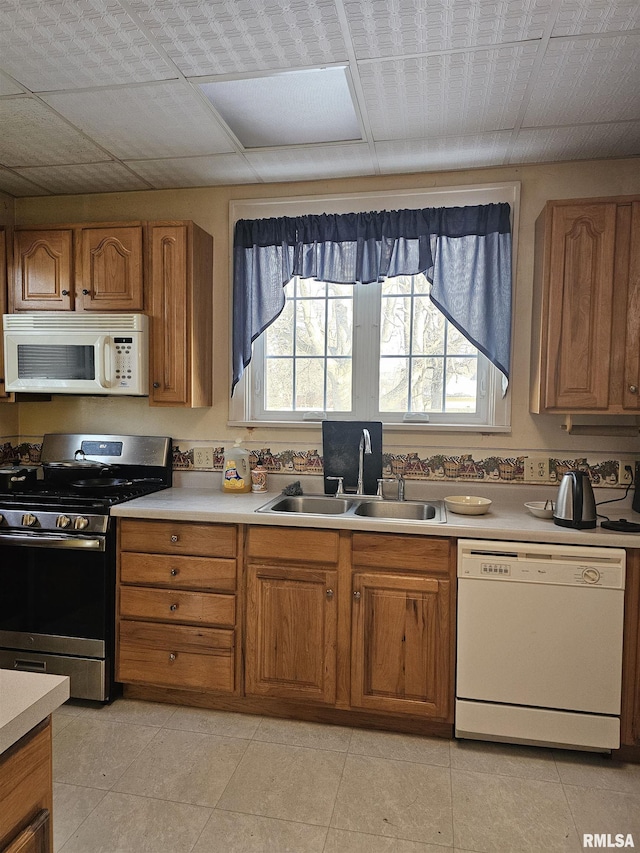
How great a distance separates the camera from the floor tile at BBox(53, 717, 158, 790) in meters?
2.11

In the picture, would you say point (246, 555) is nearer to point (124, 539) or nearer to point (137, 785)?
point (124, 539)

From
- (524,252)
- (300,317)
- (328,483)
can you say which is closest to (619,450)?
(524,252)

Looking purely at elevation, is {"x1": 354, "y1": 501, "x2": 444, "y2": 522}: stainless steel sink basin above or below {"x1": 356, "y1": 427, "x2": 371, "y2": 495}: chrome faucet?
below

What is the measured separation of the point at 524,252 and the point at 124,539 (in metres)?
2.31

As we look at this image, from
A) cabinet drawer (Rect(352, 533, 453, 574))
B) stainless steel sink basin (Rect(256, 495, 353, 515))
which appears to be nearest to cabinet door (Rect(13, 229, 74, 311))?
stainless steel sink basin (Rect(256, 495, 353, 515))

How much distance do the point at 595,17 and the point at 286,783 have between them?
2687 mm

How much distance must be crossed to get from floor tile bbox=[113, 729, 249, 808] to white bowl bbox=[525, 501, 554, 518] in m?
1.53

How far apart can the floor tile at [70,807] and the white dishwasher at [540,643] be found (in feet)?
4.51

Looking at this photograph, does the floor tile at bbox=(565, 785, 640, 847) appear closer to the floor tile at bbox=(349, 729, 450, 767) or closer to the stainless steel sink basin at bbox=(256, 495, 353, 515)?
the floor tile at bbox=(349, 729, 450, 767)

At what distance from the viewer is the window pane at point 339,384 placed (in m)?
3.09

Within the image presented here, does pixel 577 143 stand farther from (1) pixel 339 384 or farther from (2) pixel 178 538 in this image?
(2) pixel 178 538

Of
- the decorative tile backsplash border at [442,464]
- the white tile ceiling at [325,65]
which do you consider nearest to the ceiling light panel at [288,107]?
the white tile ceiling at [325,65]

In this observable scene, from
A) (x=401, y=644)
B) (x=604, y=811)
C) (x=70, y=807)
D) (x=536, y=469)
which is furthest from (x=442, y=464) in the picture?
(x=70, y=807)

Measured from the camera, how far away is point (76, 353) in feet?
9.65
